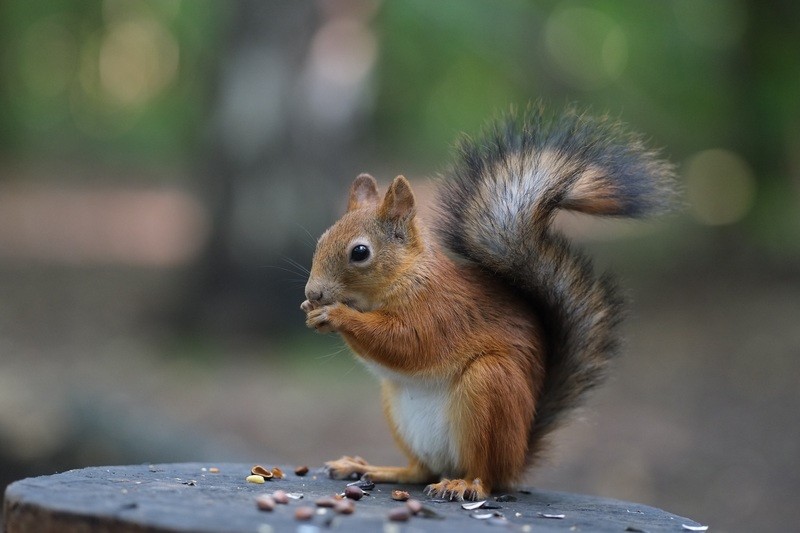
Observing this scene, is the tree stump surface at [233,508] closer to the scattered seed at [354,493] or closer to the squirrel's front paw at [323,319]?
the scattered seed at [354,493]

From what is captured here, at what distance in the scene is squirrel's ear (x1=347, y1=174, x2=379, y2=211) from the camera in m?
2.82

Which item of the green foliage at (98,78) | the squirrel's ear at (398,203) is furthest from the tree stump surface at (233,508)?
the green foliage at (98,78)

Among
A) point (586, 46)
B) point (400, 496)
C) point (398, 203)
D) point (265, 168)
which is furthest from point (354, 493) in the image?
point (586, 46)

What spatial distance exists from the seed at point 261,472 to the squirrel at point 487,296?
0.66ft

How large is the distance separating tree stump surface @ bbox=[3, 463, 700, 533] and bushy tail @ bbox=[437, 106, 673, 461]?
368mm

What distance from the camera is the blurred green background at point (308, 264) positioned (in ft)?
17.6

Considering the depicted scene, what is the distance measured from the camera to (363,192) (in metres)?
2.84

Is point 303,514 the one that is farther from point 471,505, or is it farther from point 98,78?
point 98,78

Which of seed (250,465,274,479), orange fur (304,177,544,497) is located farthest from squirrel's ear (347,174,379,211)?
seed (250,465,274,479)

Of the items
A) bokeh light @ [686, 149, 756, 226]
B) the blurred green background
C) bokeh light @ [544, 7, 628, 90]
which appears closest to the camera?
the blurred green background

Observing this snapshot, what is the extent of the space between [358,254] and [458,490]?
24.8 inches

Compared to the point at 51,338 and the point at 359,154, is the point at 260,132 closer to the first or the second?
the point at 359,154

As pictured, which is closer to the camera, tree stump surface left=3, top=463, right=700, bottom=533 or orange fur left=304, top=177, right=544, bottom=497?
tree stump surface left=3, top=463, right=700, bottom=533

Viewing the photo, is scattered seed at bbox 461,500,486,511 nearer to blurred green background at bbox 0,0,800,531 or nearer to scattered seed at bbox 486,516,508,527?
scattered seed at bbox 486,516,508,527
